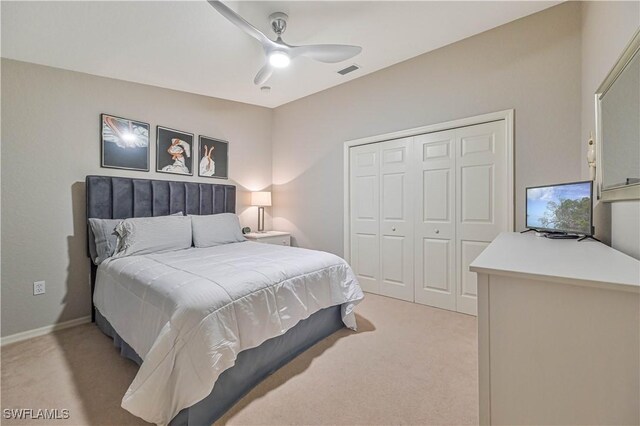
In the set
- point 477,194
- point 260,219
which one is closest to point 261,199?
point 260,219

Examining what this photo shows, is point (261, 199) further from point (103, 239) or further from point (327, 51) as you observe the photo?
point (327, 51)

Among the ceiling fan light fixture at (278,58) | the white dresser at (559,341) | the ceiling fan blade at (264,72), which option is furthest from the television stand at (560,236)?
the ceiling fan blade at (264,72)

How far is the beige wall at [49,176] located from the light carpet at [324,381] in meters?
0.40

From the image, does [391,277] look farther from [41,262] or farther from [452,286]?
[41,262]

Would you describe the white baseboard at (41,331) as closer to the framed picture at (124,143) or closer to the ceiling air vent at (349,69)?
the framed picture at (124,143)

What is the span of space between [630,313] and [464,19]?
104 inches

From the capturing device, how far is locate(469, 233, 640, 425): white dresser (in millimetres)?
790

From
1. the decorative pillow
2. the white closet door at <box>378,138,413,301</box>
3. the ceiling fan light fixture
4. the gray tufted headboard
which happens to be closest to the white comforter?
the decorative pillow

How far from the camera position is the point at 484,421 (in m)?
0.99

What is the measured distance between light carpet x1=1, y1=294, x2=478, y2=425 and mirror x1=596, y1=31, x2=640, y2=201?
1.35 metres

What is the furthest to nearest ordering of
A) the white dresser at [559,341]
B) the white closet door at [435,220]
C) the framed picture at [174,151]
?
the framed picture at [174,151], the white closet door at [435,220], the white dresser at [559,341]

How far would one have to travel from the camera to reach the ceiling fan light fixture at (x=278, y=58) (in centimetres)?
219

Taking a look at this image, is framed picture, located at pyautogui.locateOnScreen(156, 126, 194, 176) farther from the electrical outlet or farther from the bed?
the electrical outlet

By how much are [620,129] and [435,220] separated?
1.81 metres
